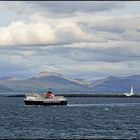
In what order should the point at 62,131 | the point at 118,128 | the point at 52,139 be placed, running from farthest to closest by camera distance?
the point at 118,128
the point at 62,131
the point at 52,139

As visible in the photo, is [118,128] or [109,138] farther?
[118,128]

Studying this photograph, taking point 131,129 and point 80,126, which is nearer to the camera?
point 131,129

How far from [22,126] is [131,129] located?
74.1 ft

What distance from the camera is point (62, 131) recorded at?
98438mm

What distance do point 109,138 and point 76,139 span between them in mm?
5540

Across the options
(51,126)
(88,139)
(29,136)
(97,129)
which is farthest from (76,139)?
(51,126)

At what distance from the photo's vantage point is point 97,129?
103 metres

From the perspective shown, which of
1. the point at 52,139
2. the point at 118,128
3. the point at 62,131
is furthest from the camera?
the point at 118,128

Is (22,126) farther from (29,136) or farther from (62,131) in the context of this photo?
(29,136)

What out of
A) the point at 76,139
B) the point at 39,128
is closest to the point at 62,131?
the point at 39,128

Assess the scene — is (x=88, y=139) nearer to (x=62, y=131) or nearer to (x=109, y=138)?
(x=109, y=138)

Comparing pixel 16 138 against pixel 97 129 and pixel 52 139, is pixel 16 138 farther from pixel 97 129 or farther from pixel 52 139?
pixel 97 129

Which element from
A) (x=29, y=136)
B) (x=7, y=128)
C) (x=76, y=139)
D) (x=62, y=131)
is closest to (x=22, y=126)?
(x=7, y=128)

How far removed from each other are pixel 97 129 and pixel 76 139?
19.1 m
